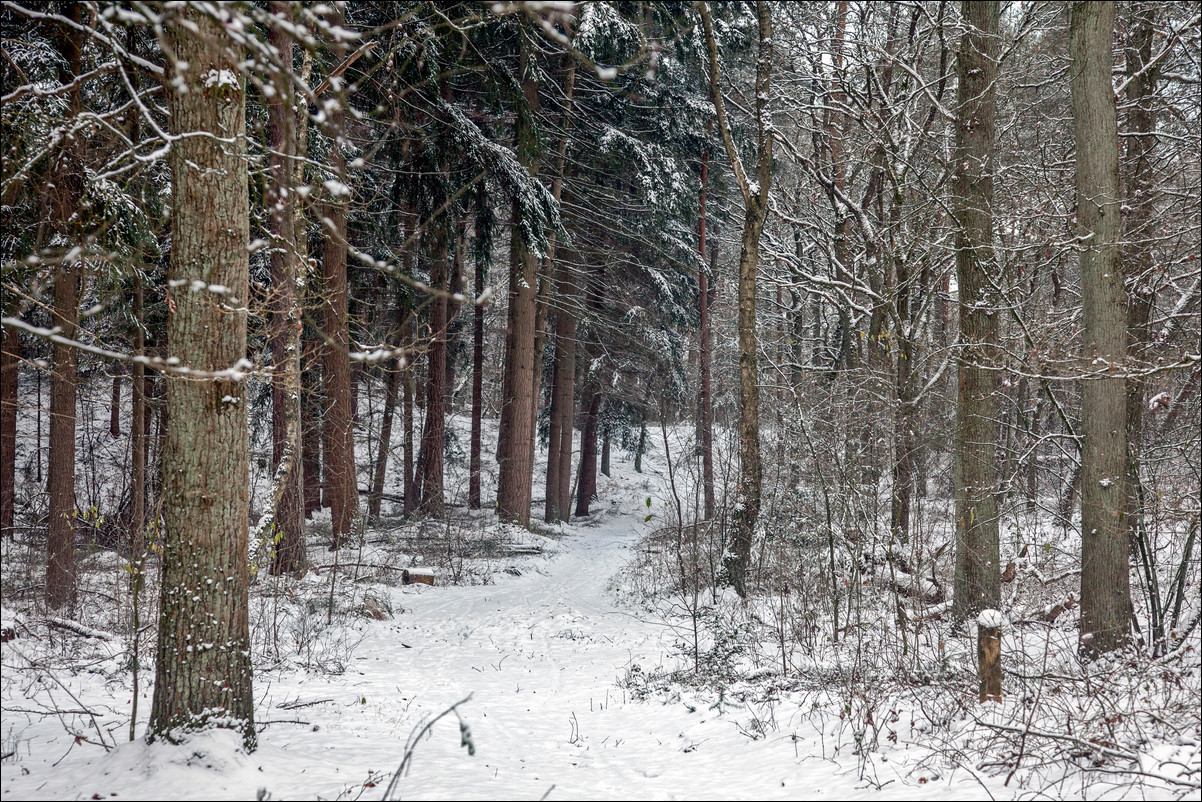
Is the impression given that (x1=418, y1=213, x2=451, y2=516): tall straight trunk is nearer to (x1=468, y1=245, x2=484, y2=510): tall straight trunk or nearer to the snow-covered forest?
the snow-covered forest

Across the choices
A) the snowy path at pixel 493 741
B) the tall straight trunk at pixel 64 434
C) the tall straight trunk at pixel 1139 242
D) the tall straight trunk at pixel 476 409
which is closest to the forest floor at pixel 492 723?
the snowy path at pixel 493 741

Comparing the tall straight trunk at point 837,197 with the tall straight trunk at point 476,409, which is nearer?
the tall straight trunk at point 837,197

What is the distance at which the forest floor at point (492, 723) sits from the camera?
13.5ft

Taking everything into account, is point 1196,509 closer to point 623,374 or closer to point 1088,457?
point 1088,457

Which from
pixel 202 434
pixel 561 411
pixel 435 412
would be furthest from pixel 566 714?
pixel 561 411

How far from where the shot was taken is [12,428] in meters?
9.32

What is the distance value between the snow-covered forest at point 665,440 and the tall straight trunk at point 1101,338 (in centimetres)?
3

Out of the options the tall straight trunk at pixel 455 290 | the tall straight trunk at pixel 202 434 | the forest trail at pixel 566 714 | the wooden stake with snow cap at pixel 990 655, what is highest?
the tall straight trunk at pixel 455 290

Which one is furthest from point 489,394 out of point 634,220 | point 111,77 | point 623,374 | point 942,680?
point 942,680

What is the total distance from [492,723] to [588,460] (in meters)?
17.8

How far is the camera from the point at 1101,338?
227 inches

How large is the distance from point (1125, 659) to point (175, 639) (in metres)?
6.20

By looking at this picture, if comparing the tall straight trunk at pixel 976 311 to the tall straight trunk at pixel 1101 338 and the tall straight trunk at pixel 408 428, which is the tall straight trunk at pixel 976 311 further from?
the tall straight trunk at pixel 408 428

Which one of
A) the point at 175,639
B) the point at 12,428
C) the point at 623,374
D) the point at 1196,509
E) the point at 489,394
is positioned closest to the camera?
the point at 175,639
